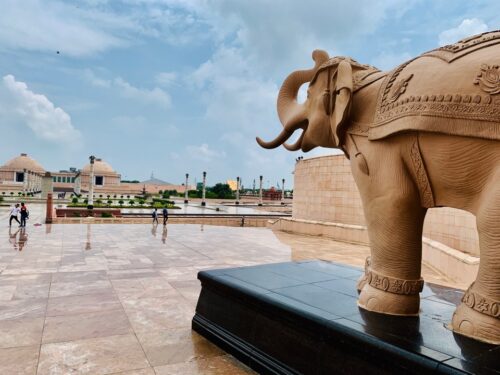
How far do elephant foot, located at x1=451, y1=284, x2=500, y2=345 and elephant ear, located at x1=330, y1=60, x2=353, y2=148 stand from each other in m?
1.55

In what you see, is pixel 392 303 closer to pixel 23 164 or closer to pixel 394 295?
pixel 394 295

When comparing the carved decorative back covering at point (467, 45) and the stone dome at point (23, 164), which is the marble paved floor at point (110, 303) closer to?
the carved decorative back covering at point (467, 45)

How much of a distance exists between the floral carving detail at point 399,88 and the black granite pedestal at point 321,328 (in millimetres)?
1639

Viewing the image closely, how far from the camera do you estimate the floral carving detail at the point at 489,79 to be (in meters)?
2.32

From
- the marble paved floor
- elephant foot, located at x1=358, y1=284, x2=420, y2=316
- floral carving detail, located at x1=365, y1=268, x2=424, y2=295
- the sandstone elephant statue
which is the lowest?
the marble paved floor

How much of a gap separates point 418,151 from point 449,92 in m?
0.44

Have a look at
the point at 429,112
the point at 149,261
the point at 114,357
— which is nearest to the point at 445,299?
the point at 429,112

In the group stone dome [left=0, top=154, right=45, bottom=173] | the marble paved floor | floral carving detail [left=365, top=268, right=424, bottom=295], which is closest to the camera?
floral carving detail [left=365, top=268, right=424, bottom=295]

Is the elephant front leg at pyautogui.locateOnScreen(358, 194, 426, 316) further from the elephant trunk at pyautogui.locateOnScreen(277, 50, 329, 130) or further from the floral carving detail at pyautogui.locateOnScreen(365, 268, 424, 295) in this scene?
the elephant trunk at pyautogui.locateOnScreen(277, 50, 329, 130)

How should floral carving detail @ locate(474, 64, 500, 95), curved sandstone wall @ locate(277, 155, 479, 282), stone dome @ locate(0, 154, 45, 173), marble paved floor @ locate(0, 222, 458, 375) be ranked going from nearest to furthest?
floral carving detail @ locate(474, 64, 500, 95) → marble paved floor @ locate(0, 222, 458, 375) → curved sandstone wall @ locate(277, 155, 479, 282) → stone dome @ locate(0, 154, 45, 173)

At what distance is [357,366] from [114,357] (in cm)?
218

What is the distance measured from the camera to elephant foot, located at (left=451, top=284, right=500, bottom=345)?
93.6 inches

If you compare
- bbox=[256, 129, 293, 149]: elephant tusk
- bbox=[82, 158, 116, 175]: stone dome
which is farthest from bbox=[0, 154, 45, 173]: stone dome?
bbox=[256, 129, 293, 149]: elephant tusk

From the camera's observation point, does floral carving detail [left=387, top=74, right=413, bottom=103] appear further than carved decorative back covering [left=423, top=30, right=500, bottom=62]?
Yes
